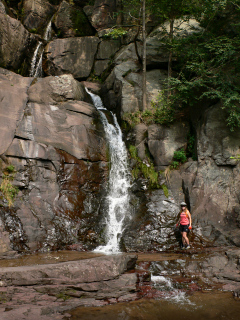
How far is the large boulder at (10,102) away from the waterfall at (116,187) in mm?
4168

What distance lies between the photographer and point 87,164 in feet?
41.1

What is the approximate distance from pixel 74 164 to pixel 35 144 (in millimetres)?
1884

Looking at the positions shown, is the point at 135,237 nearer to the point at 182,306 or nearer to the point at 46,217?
the point at 46,217

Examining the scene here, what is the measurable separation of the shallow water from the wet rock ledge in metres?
0.31

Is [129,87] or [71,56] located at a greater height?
[71,56]

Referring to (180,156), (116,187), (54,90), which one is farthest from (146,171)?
(54,90)

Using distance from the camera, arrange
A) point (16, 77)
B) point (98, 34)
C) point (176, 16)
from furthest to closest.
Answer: point (98, 34), point (176, 16), point (16, 77)

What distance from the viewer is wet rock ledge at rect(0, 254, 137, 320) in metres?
5.18

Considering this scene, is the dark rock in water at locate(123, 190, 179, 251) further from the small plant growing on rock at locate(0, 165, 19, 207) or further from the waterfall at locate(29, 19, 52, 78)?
the waterfall at locate(29, 19, 52, 78)

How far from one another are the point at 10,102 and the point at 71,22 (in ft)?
37.7

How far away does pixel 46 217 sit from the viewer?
34.2ft

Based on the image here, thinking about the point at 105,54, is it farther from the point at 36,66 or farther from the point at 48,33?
the point at 36,66

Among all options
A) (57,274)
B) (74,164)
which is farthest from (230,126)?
(57,274)

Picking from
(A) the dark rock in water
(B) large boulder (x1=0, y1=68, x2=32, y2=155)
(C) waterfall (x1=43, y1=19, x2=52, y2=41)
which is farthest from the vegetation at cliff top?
(C) waterfall (x1=43, y1=19, x2=52, y2=41)
